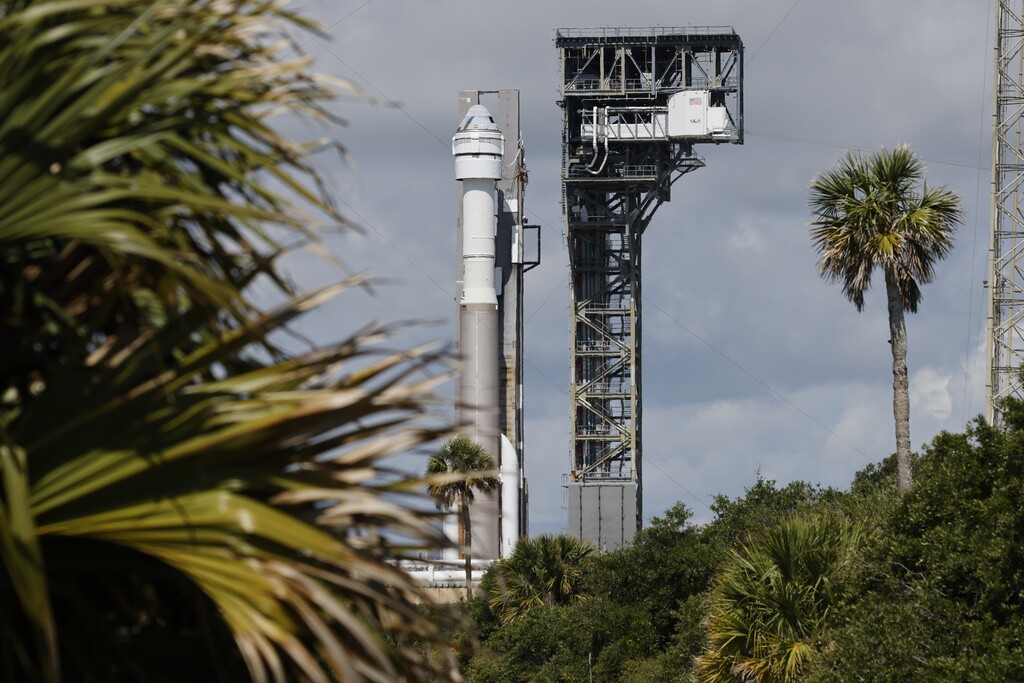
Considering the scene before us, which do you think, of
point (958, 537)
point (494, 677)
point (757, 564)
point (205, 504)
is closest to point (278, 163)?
point (205, 504)

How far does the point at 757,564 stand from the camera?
61.7 ft

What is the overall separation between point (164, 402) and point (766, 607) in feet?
51.3

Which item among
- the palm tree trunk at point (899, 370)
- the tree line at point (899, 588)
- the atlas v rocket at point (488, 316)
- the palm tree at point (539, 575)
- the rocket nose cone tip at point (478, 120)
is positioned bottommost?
the tree line at point (899, 588)

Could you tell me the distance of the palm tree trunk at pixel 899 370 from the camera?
31250mm

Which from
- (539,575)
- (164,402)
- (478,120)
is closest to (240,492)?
(164,402)

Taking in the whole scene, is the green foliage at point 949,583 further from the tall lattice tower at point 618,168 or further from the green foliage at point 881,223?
the tall lattice tower at point 618,168

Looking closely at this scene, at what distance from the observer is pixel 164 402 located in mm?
4023

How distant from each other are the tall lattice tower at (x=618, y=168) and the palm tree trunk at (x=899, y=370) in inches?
2182

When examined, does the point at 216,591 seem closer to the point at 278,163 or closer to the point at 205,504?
the point at 205,504

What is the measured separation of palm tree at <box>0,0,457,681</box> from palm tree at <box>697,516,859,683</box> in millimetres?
14475

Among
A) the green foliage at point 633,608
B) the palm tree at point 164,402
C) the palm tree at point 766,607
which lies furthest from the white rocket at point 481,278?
the palm tree at point 164,402

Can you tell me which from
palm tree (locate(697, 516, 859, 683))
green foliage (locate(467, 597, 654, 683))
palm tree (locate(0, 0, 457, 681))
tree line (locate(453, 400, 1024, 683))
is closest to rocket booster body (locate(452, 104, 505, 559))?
green foliage (locate(467, 597, 654, 683))

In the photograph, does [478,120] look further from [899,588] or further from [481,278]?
[899,588]

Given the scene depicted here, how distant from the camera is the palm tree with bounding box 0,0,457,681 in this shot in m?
3.79
